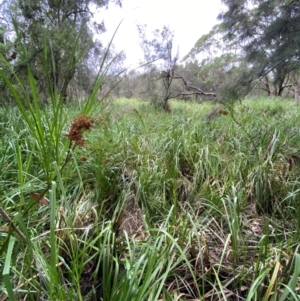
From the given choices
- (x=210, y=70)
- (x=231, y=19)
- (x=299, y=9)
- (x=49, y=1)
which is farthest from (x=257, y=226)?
(x=210, y=70)

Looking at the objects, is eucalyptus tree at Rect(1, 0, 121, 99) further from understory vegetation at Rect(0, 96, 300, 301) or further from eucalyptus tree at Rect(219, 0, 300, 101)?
eucalyptus tree at Rect(219, 0, 300, 101)

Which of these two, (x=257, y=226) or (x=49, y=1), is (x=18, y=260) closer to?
(x=257, y=226)

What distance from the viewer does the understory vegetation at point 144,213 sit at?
82 centimetres

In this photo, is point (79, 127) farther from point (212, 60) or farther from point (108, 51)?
point (212, 60)

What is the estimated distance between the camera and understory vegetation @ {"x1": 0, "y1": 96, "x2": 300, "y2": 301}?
823mm

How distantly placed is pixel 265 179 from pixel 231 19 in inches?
198

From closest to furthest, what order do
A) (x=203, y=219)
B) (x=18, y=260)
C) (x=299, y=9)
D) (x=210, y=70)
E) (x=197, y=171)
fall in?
(x=18, y=260) < (x=203, y=219) < (x=197, y=171) < (x=299, y=9) < (x=210, y=70)

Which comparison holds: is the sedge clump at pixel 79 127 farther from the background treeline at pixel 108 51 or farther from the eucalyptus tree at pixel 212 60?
the eucalyptus tree at pixel 212 60

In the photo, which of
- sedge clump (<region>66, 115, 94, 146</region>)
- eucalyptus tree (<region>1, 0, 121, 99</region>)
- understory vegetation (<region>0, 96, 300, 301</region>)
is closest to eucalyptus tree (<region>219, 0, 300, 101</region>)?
understory vegetation (<region>0, 96, 300, 301</region>)

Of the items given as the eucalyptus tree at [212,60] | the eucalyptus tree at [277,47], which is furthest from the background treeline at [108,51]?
the eucalyptus tree at [212,60]

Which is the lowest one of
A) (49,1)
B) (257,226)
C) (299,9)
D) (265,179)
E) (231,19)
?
(257,226)

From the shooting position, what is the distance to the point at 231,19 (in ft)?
17.6

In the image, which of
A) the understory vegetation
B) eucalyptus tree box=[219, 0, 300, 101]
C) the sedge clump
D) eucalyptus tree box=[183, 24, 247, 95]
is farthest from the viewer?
eucalyptus tree box=[183, 24, 247, 95]

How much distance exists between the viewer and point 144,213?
148 centimetres
